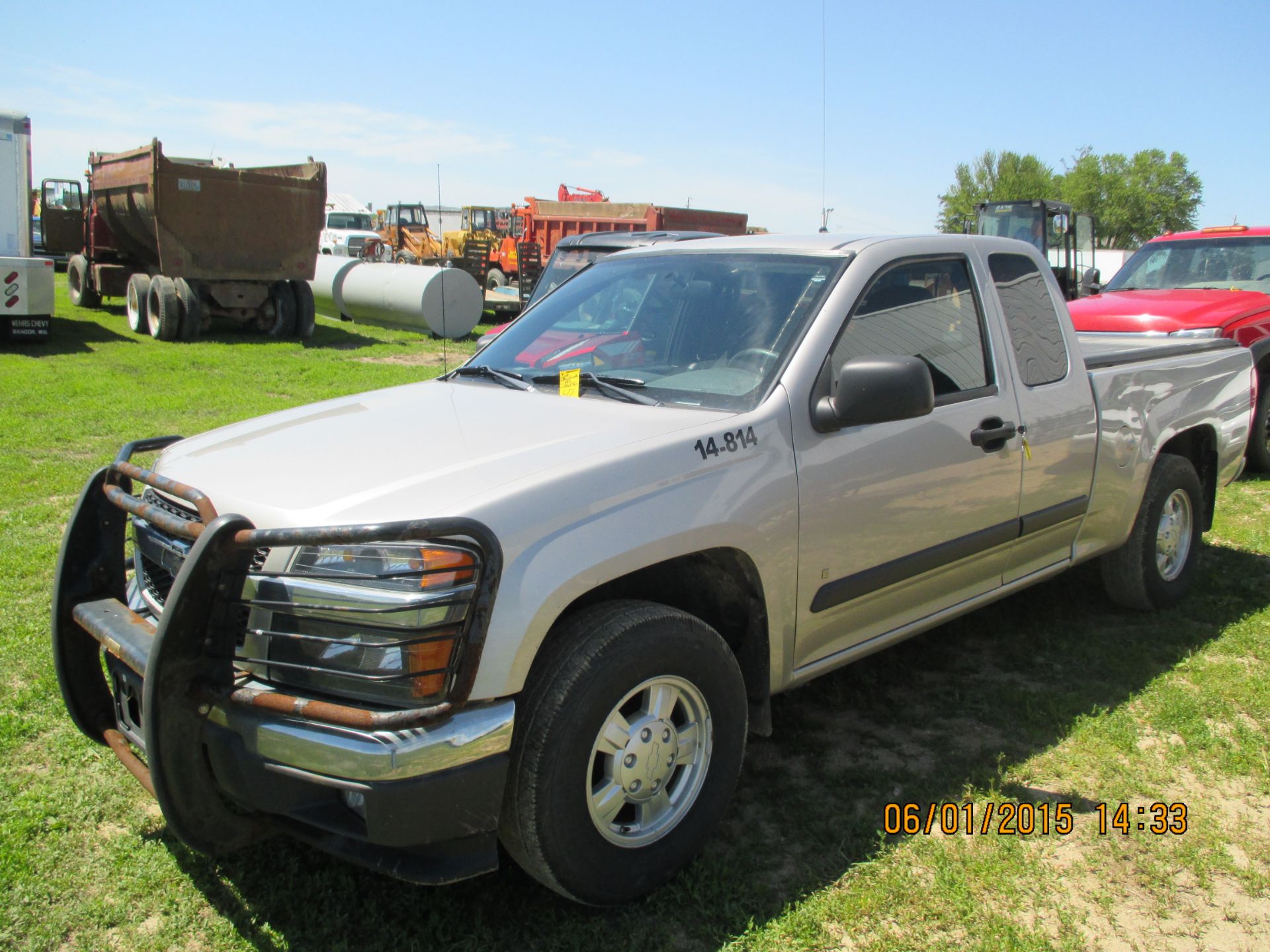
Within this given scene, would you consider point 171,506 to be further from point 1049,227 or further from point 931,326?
point 1049,227

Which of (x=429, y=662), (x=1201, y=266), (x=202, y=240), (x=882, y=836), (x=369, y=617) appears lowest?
(x=882, y=836)

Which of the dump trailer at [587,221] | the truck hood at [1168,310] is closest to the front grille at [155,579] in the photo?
the truck hood at [1168,310]

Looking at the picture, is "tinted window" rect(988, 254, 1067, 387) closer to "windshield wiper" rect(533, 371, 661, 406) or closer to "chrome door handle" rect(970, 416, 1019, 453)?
"chrome door handle" rect(970, 416, 1019, 453)

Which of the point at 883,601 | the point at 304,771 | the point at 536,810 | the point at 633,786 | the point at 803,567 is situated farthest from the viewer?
the point at 883,601

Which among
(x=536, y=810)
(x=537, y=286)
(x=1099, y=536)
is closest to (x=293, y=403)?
(x=537, y=286)

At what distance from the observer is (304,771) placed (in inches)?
91.2

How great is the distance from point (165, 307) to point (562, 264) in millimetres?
8599

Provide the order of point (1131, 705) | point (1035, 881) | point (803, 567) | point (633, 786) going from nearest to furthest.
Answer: point (633, 786), point (1035, 881), point (803, 567), point (1131, 705)

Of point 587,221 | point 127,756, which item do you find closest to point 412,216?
point 587,221

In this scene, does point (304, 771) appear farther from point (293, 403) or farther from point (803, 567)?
point (293, 403)

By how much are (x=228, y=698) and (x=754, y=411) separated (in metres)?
1.67

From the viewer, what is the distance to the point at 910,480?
3492mm

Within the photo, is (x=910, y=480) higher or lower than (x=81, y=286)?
lower

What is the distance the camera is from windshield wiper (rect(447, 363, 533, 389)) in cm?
368
